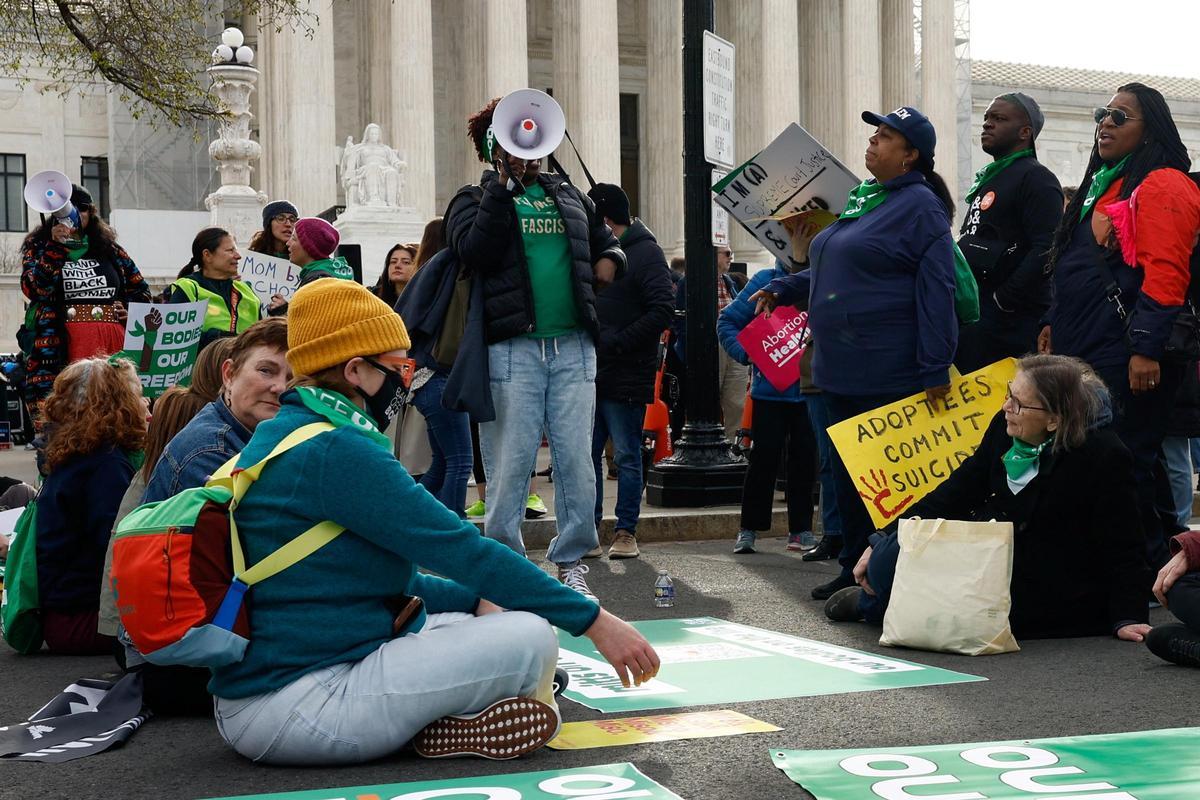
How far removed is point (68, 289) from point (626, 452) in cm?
367

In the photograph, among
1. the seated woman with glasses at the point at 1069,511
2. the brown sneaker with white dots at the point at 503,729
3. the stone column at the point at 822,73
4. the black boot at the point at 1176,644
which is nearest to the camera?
the brown sneaker with white dots at the point at 503,729

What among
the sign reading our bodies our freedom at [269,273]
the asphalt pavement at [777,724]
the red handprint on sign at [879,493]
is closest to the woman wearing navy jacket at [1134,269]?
the red handprint on sign at [879,493]

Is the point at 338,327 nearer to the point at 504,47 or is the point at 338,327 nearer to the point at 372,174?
the point at 372,174

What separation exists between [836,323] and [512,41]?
30165 millimetres

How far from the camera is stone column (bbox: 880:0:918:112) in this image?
4278 centimetres

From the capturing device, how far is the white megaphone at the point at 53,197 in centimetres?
937

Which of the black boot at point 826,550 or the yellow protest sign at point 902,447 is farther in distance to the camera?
the black boot at point 826,550

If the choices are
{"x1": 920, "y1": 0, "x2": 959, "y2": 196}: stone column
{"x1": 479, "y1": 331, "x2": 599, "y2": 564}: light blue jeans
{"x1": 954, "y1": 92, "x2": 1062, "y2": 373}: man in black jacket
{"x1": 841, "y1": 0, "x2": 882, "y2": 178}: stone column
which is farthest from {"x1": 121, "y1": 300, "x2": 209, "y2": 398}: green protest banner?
{"x1": 920, "y1": 0, "x2": 959, "y2": 196}: stone column

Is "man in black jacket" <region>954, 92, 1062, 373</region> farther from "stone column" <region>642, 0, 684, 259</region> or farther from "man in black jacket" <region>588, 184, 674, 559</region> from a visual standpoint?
"stone column" <region>642, 0, 684, 259</region>

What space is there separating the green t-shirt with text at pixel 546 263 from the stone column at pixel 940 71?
3631cm

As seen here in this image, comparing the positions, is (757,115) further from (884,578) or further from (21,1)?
(884,578)

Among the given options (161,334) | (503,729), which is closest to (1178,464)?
(503,729)

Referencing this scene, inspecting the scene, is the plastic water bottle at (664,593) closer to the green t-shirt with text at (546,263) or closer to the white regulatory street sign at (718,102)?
the green t-shirt with text at (546,263)

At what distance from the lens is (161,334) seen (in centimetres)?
877
